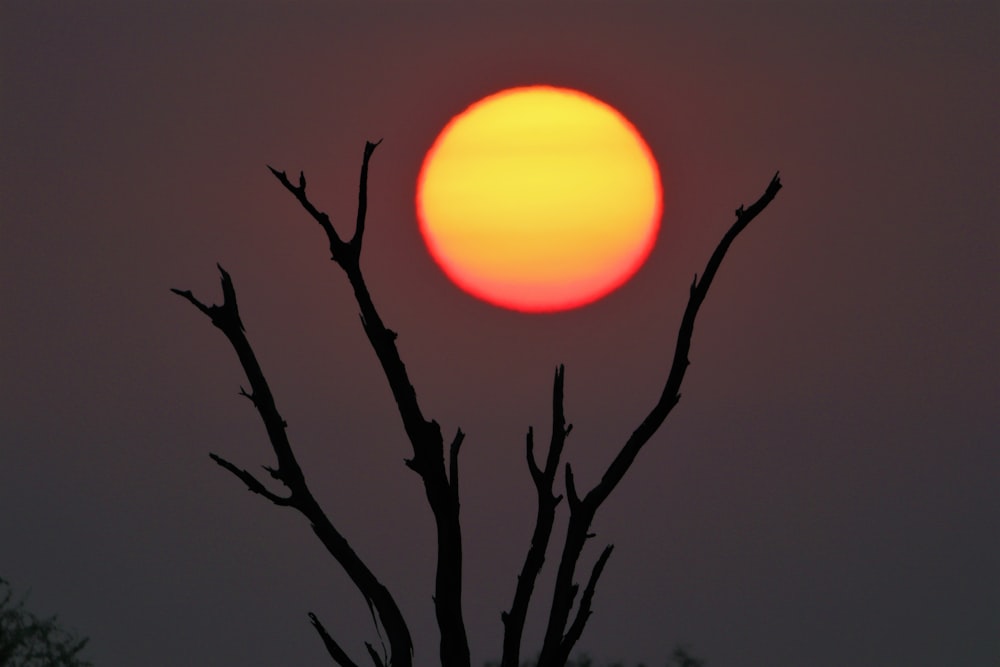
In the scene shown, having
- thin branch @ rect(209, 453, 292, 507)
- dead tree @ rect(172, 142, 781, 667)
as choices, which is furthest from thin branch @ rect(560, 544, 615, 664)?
thin branch @ rect(209, 453, 292, 507)

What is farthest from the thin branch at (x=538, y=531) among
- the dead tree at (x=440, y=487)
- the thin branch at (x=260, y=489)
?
the thin branch at (x=260, y=489)

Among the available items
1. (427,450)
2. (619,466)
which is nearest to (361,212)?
(427,450)

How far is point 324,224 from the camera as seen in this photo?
537cm

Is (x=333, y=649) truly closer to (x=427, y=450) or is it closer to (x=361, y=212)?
(x=427, y=450)

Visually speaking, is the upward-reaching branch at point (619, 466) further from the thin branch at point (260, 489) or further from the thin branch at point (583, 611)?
the thin branch at point (260, 489)

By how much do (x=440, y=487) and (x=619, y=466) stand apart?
2.33ft

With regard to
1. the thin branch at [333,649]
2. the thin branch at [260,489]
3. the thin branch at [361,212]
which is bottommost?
the thin branch at [333,649]

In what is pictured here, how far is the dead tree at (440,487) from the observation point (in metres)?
5.40

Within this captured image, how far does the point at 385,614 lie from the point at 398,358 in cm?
98

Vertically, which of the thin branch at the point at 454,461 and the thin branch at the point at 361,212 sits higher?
the thin branch at the point at 361,212

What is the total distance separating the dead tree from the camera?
540 cm

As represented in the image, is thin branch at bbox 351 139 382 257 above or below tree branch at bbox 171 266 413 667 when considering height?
above

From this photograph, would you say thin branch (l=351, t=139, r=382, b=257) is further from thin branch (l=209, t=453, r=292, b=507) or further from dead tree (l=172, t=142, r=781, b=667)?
thin branch (l=209, t=453, r=292, b=507)

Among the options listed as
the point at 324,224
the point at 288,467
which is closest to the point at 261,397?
the point at 288,467
